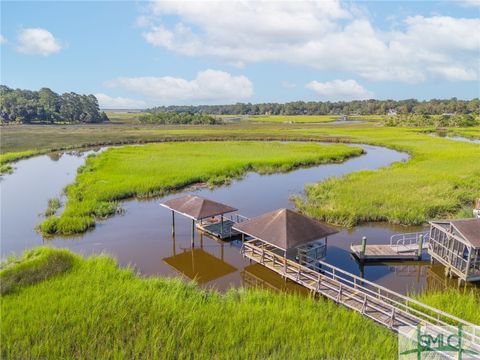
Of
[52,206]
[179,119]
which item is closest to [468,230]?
[52,206]

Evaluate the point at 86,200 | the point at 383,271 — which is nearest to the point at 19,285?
the point at 86,200

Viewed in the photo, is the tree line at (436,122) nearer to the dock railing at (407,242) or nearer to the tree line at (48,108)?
the dock railing at (407,242)

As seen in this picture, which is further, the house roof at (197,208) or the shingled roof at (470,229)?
the house roof at (197,208)

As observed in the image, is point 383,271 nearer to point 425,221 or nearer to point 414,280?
point 414,280

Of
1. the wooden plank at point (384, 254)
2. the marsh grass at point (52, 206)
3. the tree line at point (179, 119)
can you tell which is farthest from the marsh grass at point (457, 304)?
the tree line at point (179, 119)

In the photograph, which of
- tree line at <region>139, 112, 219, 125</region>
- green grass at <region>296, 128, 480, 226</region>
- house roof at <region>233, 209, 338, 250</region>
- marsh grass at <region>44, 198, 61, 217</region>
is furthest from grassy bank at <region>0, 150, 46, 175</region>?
tree line at <region>139, 112, 219, 125</region>

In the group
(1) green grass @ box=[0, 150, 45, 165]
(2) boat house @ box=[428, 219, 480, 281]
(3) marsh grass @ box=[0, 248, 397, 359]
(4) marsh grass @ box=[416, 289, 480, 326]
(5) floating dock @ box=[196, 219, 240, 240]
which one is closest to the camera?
(3) marsh grass @ box=[0, 248, 397, 359]

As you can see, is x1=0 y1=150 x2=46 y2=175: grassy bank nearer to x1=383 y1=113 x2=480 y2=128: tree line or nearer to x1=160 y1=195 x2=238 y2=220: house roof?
x1=160 y1=195 x2=238 y2=220: house roof
